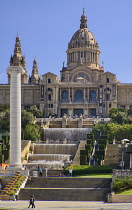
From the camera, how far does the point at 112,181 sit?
4556cm

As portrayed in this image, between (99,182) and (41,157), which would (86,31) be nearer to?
(41,157)

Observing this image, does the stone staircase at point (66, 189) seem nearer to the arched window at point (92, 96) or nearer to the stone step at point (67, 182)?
the stone step at point (67, 182)

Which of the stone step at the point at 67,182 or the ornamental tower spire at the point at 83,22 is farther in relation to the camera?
the ornamental tower spire at the point at 83,22

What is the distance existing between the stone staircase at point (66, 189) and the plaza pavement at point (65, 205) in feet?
4.60

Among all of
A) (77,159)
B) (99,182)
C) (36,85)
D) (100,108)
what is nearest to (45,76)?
(36,85)

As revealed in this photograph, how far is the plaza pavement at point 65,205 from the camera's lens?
3890 cm

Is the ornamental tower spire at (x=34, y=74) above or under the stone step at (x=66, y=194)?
above

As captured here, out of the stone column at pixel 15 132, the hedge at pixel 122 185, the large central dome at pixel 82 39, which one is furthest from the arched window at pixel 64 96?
the hedge at pixel 122 185

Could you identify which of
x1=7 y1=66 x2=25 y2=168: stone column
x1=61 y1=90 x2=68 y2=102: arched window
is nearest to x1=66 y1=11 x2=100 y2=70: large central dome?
x1=61 y1=90 x2=68 y2=102: arched window

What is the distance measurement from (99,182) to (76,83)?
8085cm

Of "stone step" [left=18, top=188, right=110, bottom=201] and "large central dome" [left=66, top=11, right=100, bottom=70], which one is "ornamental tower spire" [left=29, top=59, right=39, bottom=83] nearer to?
"large central dome" [left=66, top=11, right=100, bottom=70]

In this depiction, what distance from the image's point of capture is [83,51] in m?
140

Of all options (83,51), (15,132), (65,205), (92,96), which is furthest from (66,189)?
(83,51)

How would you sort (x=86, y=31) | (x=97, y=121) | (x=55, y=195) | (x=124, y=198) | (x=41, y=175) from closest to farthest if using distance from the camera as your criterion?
(x=124, y=198), (x=55, y=195), (x=41, y=175), (x=97, y=121), (x=86, y=31)
